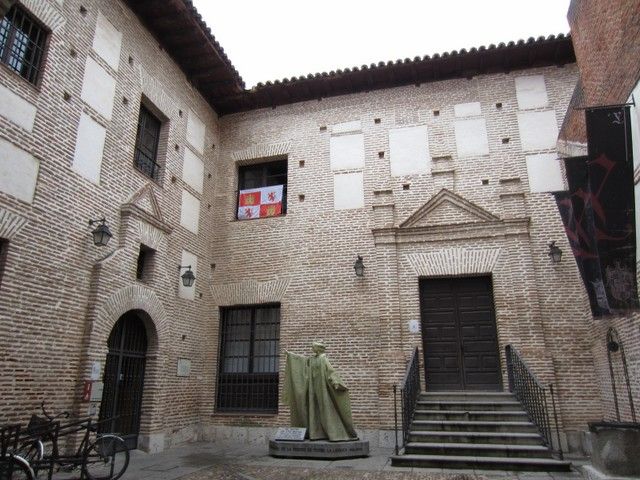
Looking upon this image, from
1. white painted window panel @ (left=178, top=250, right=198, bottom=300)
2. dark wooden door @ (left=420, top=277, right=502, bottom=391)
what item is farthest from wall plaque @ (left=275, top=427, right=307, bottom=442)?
white painted window panel @ (left=178, top=250, right=198, bottom=300)

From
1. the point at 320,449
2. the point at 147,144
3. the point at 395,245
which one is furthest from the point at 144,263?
the point at 395,245

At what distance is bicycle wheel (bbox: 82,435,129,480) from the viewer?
577cm

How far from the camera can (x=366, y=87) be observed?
11352 millimetres

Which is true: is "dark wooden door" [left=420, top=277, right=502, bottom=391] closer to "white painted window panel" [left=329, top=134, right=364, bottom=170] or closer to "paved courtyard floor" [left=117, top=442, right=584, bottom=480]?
"paved courtyard floor" [left=117, top=442, right=584, bottom=480]

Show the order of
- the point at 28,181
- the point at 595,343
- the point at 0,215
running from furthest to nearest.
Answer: the point at 595,343 < the point at 28,181 < the point at 0,215

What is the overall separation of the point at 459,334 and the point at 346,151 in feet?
15.5

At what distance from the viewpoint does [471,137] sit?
412 inches

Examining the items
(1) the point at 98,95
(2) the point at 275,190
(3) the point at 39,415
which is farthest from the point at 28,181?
(2) the point at 275,190

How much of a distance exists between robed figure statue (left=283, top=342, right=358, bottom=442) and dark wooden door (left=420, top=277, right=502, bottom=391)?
237cm

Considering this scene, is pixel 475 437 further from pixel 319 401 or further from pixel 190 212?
pixel 190 212

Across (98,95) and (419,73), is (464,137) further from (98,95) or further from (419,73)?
(98,95)

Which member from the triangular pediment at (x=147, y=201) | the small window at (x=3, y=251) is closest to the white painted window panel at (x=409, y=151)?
the triangular pediment at (x=147, y=201)

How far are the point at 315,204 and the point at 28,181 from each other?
5695 millimetres

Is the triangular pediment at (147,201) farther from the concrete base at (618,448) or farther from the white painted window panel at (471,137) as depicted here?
the concrete base at (618,448)
